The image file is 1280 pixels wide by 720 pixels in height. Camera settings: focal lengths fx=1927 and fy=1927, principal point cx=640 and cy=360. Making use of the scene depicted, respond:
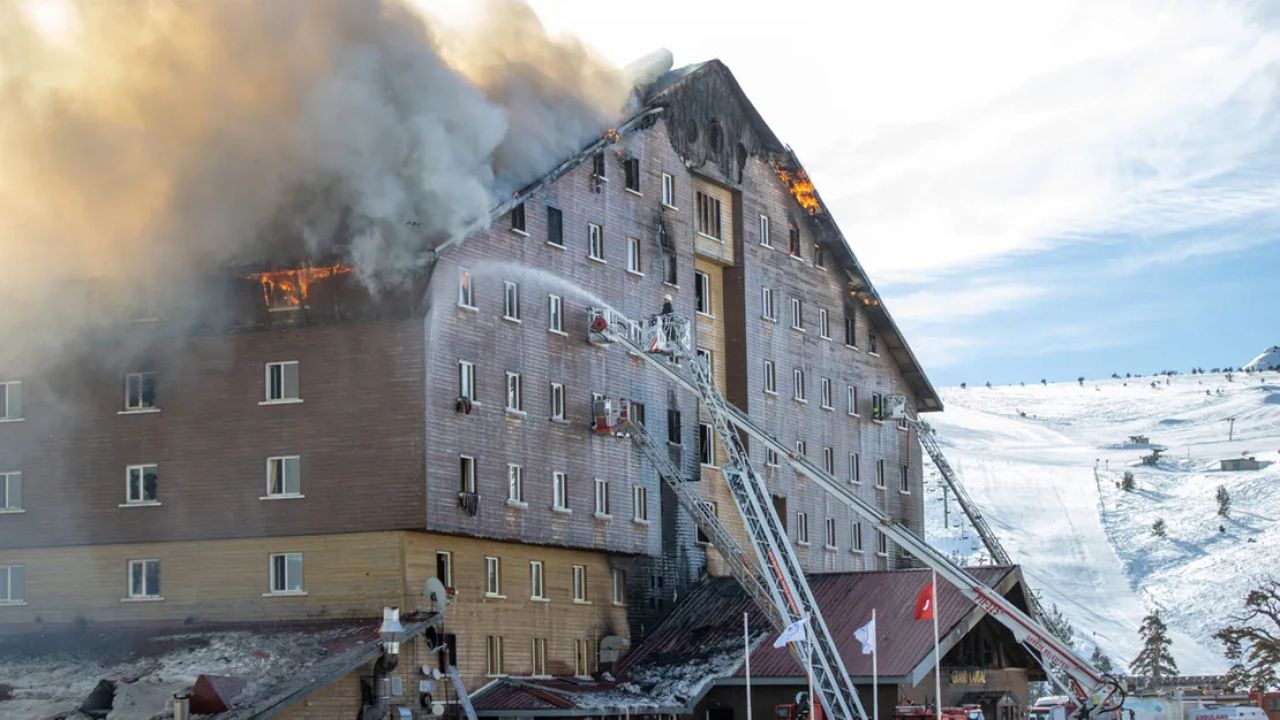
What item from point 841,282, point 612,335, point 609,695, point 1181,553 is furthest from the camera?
point 1181,553

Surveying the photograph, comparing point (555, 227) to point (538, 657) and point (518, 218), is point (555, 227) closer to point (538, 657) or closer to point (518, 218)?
point (518, 218)

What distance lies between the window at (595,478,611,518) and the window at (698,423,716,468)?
7.72 metres

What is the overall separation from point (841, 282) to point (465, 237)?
29.8 m

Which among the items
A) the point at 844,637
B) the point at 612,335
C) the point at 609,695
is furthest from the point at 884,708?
the point at 612,335

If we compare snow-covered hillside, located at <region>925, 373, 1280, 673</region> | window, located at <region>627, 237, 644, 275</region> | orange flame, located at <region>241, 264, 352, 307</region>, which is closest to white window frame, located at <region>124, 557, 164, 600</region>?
orange flame, located at <region>241, 264, 352, 307</region>

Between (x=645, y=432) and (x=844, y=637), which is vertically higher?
(x=645, y=432)

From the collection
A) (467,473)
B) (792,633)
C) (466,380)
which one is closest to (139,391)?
(466,380)

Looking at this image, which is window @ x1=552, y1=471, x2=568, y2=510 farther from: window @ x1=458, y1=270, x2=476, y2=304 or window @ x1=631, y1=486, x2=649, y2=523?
window @ x1=458, y1=270, x2=476, y2=304

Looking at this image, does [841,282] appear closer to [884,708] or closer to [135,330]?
[884,708]

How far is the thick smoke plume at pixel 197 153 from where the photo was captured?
56.4 metres

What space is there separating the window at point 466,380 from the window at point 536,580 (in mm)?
6697

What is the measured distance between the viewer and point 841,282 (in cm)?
8450

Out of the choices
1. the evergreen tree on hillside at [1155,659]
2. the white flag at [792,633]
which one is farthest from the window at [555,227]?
the evergreen tree on hillside at [1155,659]

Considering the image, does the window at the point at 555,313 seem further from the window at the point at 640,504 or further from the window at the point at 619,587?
the window at the point at 619,587
